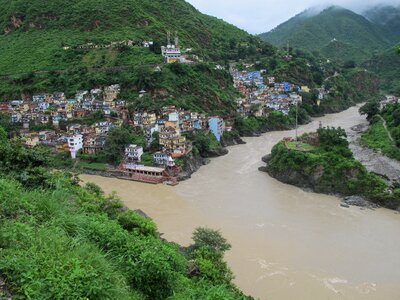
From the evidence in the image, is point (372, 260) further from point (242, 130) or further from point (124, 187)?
point (242, 130)

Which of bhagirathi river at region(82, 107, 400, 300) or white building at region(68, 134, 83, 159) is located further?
white building at region(68, 134, 83, 159)

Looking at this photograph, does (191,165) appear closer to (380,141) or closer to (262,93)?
(380,141)

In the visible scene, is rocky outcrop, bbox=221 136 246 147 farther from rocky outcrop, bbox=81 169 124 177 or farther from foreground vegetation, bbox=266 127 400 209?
rocky outcrop, bbox=81 169 124 177

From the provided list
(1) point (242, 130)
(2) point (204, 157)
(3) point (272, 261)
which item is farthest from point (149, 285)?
(1) point (242, 130)

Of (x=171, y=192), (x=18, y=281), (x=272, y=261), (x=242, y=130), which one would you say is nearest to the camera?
(x=18, y=281)

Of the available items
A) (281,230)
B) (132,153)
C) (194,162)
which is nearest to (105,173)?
(132,153)

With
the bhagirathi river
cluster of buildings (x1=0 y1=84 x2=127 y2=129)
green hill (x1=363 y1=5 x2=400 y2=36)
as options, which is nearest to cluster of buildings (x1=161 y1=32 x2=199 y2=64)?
cluster of buildings (x1=0 y1=84 x2=127 y2=129)

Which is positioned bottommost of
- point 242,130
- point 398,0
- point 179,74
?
point 242,130
